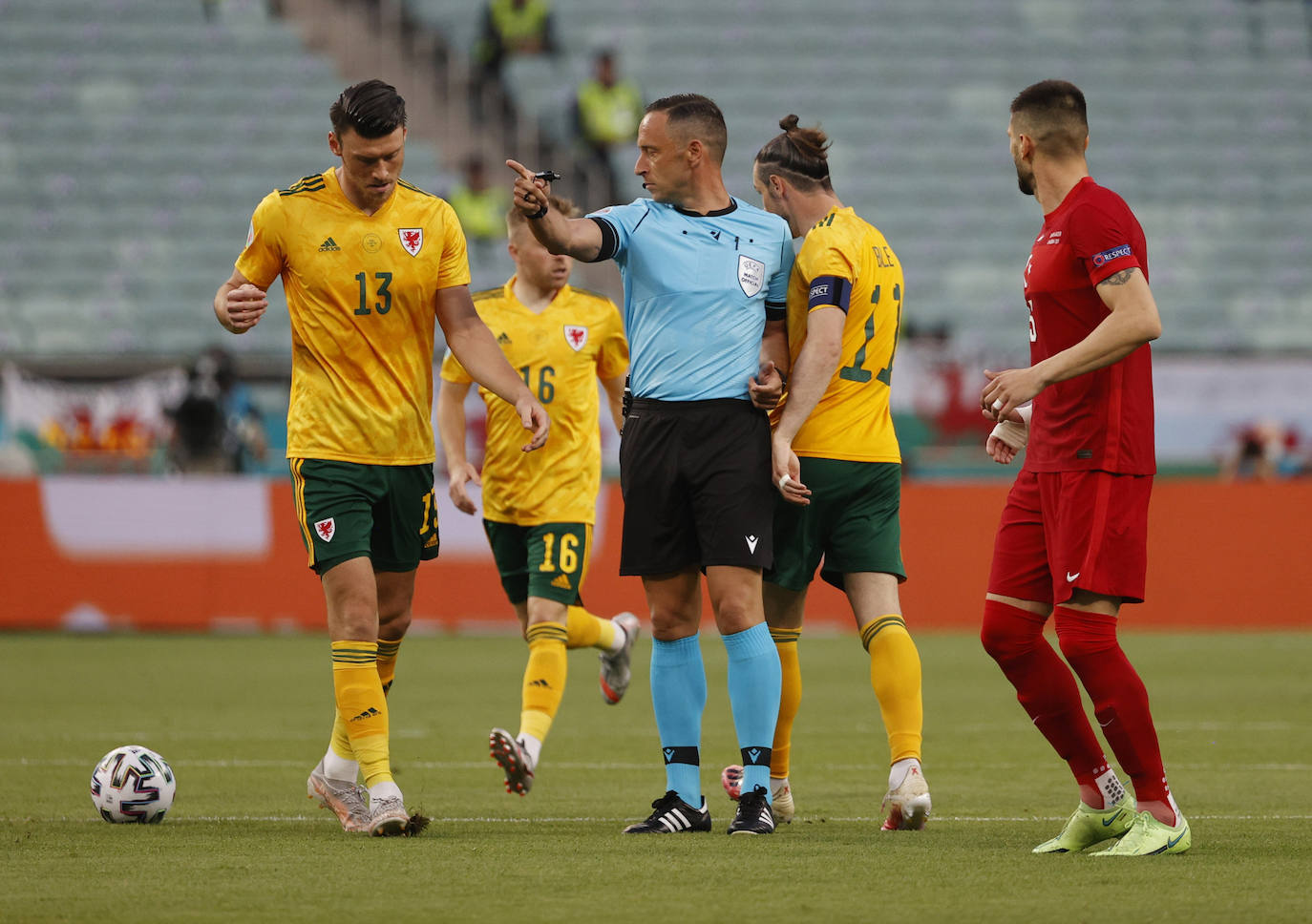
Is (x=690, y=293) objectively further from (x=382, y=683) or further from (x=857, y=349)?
(x=382, y=683)

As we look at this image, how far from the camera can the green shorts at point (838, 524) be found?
623cm

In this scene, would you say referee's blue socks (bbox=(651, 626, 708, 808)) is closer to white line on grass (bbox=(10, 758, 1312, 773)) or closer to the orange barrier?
white line on grass (bbox=(10, 758, 1312, 773))

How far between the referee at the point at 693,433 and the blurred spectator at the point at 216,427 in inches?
454

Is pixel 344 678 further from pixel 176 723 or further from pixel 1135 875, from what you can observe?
pixel 176 723

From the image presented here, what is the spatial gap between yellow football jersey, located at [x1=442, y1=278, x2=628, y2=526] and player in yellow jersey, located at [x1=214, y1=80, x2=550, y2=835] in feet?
5.44

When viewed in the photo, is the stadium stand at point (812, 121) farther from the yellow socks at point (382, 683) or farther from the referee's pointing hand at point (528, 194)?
the referee's pointing hand at point (528, 194)

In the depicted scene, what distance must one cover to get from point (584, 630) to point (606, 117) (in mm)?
13885

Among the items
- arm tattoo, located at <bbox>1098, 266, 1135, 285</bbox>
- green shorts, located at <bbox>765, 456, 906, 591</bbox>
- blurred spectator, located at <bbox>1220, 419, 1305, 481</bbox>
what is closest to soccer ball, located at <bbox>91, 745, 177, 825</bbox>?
green shorts, located at <bbox>765, 456, 906, 591</bbox>

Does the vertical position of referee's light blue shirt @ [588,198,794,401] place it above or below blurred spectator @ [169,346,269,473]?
above

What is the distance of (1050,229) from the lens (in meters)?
5.46

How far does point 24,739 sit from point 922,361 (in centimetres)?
1237

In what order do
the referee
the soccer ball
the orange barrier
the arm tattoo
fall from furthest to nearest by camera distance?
1. the orange barrier
2. the soccer ball
3. the referee
4. the arm tattoo

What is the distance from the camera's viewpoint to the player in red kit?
523cm

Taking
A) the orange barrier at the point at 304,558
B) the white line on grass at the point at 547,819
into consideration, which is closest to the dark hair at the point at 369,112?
the white line on grass at the point at 547,819
